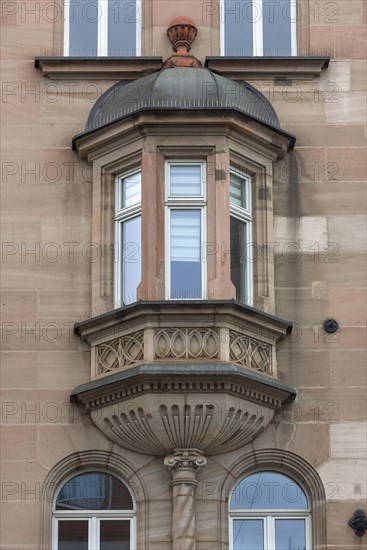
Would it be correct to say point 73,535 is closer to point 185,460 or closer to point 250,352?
point 185,460

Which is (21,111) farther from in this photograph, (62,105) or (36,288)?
(36,288)

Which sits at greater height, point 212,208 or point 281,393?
point 212,208

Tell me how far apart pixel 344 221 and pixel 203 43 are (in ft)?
11.4

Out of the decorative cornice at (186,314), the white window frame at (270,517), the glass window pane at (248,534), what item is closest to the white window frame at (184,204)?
the decorative cornice at (186,314)

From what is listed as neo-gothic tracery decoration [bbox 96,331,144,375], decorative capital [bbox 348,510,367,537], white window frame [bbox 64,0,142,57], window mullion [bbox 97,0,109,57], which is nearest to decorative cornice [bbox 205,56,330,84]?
white window frame [bbox 64,0,142,57]

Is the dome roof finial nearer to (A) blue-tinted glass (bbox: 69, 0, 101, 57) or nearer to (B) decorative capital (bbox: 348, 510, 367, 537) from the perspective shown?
(A) blue-tinted glass (bbox: 69, 0, 101, 57)

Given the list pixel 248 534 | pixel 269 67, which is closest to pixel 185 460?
pixel 248 534

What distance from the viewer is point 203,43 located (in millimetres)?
27641

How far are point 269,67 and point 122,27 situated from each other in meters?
2.35

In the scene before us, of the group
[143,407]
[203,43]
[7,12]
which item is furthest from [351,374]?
[7,12]

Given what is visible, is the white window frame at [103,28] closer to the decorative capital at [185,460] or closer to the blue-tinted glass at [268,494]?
the decorative capital at [185,460]

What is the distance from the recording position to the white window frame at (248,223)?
2598 cm

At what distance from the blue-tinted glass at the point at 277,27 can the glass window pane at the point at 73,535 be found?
7.50 m

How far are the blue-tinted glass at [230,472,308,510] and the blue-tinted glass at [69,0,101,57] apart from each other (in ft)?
22.3
